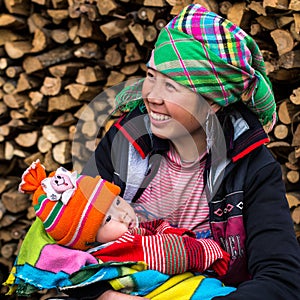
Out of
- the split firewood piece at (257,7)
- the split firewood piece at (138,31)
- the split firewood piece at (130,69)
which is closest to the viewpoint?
the split firewood piece at (257,7)

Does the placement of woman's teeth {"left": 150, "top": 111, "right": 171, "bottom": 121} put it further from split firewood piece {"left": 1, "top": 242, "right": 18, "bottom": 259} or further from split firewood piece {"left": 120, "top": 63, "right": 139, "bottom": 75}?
split firewood piece {"left": 1, "top": 242, "right": 18, "bottom": 259}

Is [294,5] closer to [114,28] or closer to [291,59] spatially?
[291,59]

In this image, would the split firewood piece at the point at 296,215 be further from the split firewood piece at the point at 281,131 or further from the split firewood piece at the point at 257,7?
the split firewood piece at the point at 257,7

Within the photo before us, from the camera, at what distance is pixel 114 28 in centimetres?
306

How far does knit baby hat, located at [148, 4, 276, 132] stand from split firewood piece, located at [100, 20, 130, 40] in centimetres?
128

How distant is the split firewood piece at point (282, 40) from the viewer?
2613 millimetres

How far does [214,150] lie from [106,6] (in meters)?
1.47

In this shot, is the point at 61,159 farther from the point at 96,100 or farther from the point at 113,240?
the point at 113,240

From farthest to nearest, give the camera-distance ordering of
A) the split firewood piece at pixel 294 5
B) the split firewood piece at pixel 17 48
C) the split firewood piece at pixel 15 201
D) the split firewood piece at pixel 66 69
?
1. the split firewood piece at pixel 15 201
2. the split firewood piece at pixel 17 48
3. the split firewood piece at pixel 66 69
4. the split firewood piece at pixel 294 5

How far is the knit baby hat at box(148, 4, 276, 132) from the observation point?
1745mm

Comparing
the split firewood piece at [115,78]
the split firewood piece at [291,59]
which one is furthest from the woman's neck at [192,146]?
the split firewood piece at [115,78]

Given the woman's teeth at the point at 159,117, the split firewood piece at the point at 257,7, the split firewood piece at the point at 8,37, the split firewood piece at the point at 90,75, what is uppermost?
the split firewood piece at the point at 257,7

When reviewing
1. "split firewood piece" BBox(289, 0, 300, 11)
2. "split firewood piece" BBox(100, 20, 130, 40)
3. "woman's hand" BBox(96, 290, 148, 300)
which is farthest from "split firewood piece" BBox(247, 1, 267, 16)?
"woman's hand" BBox(96, 290, 148, 300)

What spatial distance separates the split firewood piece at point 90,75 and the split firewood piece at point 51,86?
12cm
